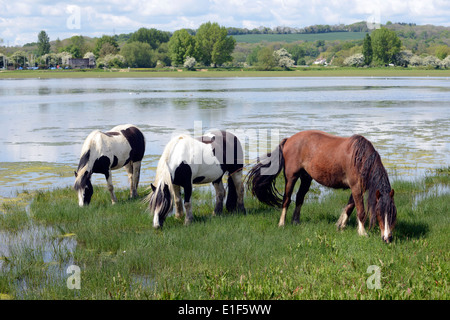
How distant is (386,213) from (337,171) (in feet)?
3.92

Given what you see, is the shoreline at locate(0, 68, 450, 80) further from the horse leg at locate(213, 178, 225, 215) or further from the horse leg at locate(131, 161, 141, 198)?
the horse leg at locate(213, 178, 225, 215)

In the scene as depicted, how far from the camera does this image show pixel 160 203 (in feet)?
28.4

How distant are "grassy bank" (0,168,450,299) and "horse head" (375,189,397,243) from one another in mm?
176

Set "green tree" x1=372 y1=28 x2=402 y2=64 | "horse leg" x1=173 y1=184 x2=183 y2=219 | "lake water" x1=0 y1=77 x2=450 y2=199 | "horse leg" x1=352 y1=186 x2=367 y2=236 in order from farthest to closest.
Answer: "green tree" x1=372 y1=28 x2=402 y2=64 → "lake water" x1=0 y1=77 x2=450 y2=199 → "horse leg" x1=173 y1=184 x2=183 y2=219 → "horse leg" x1=352 y1=186 x2=367 y2=236

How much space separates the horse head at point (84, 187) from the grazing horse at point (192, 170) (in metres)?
1.94

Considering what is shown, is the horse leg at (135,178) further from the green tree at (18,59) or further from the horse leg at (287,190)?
the green tree at (18,59)

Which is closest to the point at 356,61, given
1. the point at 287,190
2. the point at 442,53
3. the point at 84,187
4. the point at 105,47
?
the point at 442,53

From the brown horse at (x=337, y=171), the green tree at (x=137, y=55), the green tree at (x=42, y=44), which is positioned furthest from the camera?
the green tree at (x=42, y=44)

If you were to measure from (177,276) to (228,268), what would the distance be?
0.72 meters

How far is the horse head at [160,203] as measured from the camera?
28.3 feet

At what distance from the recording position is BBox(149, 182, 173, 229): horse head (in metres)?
8.62

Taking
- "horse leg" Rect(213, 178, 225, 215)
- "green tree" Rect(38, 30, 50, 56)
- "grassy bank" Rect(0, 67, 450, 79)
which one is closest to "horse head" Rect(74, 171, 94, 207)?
"horse leg" Rect(213, 178, 225, 215)

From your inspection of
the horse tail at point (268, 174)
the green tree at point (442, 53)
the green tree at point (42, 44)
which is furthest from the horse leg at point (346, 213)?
the green tree at point (42, 44)
